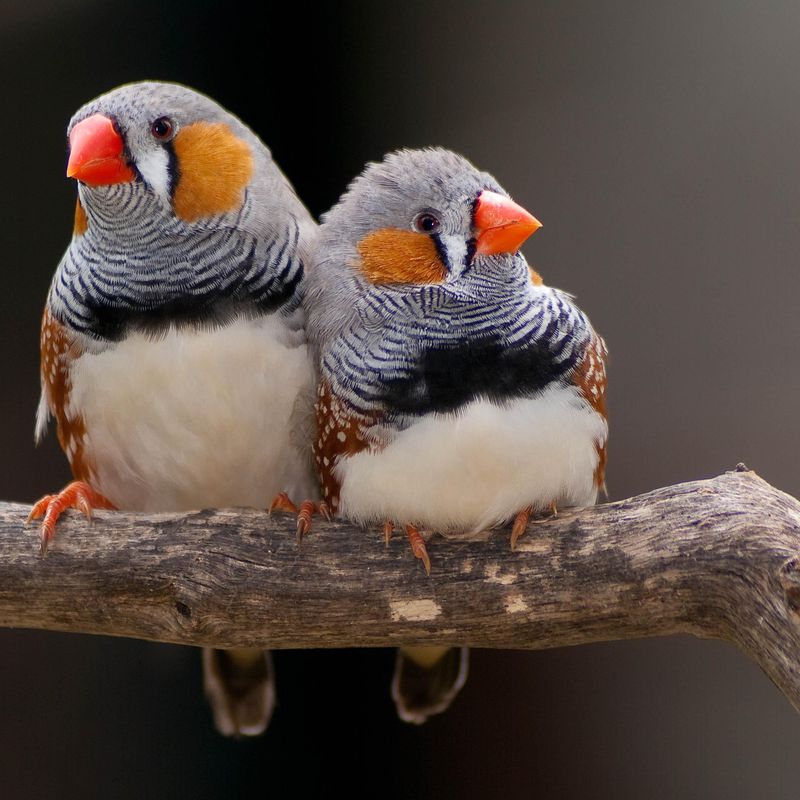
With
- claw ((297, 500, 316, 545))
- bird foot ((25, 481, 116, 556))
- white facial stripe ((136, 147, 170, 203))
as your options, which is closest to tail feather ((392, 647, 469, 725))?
claw ((297, 500, 316, 545))

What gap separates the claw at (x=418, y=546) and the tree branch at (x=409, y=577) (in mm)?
16

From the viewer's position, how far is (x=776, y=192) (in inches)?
104

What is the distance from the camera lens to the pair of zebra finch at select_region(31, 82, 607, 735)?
152 centimetres

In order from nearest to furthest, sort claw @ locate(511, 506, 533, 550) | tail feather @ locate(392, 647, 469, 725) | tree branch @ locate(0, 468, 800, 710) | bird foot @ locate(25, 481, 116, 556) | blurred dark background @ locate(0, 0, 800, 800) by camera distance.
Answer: tree branch @ locate(0, 468, 800, 710)
claw @ locate(511, 506, 533, 550)
bird foot @ locate(25, 481, 116, 556)
tail feather @ locate(392, 647, 469, 725)
blurred dark background @ locate(0, 0, 800, 800)

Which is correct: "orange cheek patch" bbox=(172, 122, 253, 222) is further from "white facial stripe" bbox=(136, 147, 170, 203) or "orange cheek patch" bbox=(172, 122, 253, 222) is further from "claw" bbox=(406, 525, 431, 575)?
"claw" bbox=(406, 525, 431, 575)

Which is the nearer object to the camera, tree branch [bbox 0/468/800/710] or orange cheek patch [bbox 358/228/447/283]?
tree branch [bbox 0/468/800/710]

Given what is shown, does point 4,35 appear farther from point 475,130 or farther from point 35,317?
point 475,130

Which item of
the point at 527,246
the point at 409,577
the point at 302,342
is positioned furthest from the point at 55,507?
the point at 527,246

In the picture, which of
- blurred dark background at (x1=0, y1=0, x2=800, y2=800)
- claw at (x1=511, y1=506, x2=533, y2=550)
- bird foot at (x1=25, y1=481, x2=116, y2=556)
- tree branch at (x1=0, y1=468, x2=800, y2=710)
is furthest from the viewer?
blurred dark background at (x1=0, y1=0, x2=800, y2=800)

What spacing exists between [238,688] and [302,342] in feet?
2.22

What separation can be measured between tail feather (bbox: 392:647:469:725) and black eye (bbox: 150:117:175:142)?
2.97 feet

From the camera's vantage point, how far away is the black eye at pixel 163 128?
5.39ft

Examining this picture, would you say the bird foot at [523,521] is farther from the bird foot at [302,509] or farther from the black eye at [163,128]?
the black eye at [163,128]

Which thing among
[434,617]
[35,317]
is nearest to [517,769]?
[434,617]
